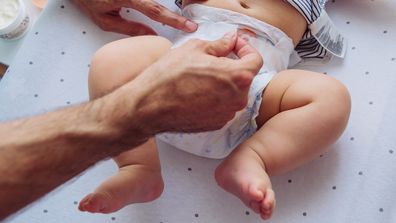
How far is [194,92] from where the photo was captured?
25.5 inches

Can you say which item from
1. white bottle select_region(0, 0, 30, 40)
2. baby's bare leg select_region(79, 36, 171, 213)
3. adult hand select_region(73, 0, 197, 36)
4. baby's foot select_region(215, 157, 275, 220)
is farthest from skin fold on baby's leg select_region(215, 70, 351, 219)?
white bottle select_region(0, 0, 30, 40)

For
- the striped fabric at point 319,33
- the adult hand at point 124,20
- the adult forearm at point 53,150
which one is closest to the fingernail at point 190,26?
the adult hand at point 124,20

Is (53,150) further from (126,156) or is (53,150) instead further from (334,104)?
(334,104)

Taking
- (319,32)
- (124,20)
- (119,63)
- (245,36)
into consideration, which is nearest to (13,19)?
(124,20)

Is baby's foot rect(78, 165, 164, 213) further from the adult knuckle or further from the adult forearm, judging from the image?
the adult knuckle

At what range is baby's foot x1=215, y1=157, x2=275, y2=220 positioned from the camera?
0.69 metres

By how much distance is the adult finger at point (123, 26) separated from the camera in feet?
3.14

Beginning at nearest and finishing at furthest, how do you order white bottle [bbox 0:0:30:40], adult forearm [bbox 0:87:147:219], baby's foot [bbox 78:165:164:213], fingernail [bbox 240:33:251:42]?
1. adult forearm [bbox 0:87:147:219]
2. baby's foot [bbox 78:165:164:213]
3. fingernail [bbox 240:33:251:42]
4. white bottle [bbox 0:0:30:40]

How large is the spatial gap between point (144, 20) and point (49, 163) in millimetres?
429

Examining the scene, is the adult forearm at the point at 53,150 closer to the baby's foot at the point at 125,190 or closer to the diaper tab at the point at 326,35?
the baby's foot at the point at 125,190

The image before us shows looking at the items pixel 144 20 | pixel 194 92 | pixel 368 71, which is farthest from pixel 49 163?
pixel 368 71

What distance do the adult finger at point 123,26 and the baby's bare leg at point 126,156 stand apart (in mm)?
119

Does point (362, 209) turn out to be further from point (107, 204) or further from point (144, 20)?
point (144, 20)

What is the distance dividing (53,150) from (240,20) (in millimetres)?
380
